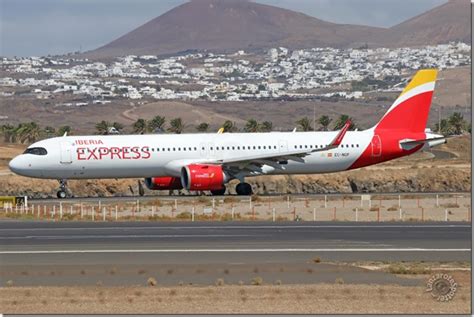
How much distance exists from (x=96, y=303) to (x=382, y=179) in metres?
48.9

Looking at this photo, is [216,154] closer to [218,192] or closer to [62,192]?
[218,192]

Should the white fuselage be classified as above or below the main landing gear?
above

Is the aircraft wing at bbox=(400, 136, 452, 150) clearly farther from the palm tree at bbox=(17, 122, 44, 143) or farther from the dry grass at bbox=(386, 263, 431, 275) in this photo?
the palm tree at bbox=(17, 122, 44, 143)

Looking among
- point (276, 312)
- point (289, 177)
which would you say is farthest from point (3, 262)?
point (289, 177)

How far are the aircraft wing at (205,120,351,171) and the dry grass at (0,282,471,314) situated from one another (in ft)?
108

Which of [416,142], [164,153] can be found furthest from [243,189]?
[416,142]

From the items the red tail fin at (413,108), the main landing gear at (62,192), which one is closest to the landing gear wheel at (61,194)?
the main landing gear at (62,192)

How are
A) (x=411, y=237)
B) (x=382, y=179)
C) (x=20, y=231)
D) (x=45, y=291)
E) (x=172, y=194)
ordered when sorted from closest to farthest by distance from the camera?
(x=45, y=291) → (x=411, y=237) → (x=20, y=231) → (x=172, y=194) → (x=382, y=179)

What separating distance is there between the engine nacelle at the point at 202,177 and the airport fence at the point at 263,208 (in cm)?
63

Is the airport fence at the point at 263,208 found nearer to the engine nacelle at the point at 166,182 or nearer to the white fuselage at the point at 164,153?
the white fuselage at the point at 164,153

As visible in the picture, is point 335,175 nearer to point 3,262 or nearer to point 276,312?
point 3,262

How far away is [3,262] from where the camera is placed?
96.5 feet

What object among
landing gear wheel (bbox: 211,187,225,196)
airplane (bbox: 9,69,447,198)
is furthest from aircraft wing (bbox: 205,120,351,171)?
landing gear wheel (bbox: 211,187,225,196)
